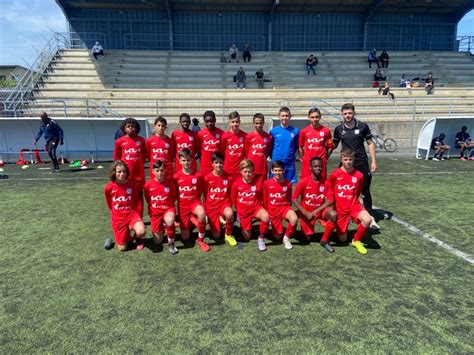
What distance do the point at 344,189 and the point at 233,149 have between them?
1.95 m

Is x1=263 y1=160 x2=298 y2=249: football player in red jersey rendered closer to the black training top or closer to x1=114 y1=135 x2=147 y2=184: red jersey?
the black training top

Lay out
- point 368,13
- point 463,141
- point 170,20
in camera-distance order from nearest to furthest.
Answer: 1. point 463,141
2. point 170,20
3. point 368,13

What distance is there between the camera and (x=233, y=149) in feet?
18.2

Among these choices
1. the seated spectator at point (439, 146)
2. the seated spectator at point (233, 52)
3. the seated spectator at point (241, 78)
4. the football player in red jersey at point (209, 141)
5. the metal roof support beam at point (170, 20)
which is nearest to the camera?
the football player in red jersey at point (209, 141)

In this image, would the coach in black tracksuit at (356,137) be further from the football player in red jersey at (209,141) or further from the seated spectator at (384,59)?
the seated spectator at (384,59)

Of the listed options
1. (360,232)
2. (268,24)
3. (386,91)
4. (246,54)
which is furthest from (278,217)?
(268,24)

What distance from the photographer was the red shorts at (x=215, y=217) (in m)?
4.87

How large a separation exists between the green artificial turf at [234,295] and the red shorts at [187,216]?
37 cm

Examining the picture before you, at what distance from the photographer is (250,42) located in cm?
2541

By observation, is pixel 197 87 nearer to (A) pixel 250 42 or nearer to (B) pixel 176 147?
(A) pixel 250 42

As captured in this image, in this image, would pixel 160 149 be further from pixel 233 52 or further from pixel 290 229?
pixel 233 52

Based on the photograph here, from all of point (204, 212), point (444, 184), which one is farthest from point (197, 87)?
point (204, 212)

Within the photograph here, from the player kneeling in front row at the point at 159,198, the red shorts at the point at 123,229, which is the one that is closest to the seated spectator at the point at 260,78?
the player kneeling in front row at the point at 159,198

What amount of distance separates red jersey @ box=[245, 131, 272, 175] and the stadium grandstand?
1210cm
